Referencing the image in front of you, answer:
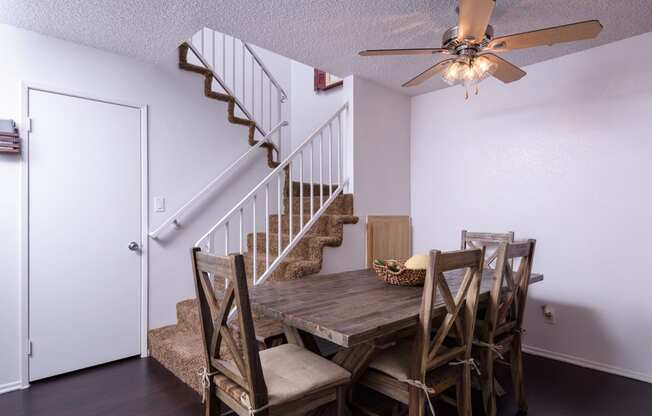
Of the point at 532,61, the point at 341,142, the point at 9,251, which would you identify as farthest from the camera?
the point at 341,142

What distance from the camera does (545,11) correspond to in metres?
2.20

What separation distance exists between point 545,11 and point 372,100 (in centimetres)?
154

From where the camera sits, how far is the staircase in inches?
97.3

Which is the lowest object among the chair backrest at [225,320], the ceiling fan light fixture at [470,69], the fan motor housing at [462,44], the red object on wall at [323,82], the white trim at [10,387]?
the white trim at [10,387]

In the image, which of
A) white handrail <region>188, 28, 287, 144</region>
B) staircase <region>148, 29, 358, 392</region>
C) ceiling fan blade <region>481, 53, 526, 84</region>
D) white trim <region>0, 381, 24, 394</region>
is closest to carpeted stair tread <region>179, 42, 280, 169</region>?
staircase <region>148, 29, 358, 392</region>

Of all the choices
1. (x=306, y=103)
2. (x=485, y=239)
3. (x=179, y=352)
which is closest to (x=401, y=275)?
(x=485, y=239)

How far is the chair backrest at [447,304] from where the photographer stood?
142 centimetres

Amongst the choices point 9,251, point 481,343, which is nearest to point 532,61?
point 481,343

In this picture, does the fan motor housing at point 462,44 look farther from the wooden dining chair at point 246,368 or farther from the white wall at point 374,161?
the wooden dining chair at point 246,368

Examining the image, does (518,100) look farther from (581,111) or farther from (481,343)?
(481,343)

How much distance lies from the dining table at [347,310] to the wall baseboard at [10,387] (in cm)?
176

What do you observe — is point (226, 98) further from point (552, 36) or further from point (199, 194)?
point (552, 36)

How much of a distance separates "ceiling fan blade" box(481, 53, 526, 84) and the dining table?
1.25 metres

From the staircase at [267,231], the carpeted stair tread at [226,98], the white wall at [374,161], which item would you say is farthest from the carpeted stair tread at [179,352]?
the carpeted stair tread at [226,98]
